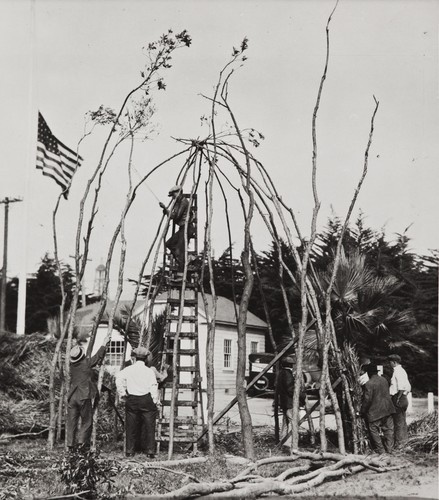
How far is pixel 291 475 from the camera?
8.50 metres

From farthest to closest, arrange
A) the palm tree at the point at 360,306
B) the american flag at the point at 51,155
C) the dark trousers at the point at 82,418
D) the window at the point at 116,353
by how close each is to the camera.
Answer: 1. the window at the point at 116,353
2. the american flag at the point at 51,155
3. the palm tree at the point at 360,306
4. the dark trousers at the point at 82,418

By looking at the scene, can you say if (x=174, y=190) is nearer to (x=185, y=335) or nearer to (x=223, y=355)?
(x=185, y=335)

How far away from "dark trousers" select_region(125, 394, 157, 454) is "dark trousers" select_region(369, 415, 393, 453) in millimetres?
3219

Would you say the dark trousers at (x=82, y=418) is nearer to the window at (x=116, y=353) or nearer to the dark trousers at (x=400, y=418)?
the dark trousers at (x=400, y=418)

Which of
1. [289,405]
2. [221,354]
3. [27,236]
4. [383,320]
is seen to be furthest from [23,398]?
[221,354]

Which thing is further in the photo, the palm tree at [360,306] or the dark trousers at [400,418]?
the palm tree at [360,306]

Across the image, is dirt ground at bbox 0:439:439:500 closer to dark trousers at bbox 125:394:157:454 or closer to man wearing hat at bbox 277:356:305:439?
dark trousers at bbox 125:394:157:454

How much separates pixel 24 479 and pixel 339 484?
345 centimetres

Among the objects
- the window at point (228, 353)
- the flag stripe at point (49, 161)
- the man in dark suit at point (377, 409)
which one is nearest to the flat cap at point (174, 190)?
the man in dark suit at point (377, 409)

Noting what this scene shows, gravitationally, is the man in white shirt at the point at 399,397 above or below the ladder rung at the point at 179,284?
below

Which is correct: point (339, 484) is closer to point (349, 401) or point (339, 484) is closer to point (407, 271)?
point (349, 401)

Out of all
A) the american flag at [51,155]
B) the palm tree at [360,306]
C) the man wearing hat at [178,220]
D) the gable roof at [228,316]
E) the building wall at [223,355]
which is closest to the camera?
the palm tree at [360,306]

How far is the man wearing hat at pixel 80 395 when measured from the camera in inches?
413

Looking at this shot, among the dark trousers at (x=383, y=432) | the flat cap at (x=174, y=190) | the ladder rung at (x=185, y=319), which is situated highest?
the flat cap at (x=174, y=190)
